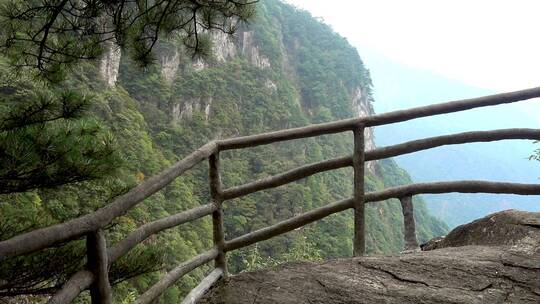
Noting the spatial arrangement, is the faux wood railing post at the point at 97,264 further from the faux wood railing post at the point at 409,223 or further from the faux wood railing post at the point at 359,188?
the faux wood railing post at the point at 409,223

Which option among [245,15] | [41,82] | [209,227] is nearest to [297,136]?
[245,15]

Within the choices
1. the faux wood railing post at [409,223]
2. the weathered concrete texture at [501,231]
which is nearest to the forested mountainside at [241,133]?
the faux wood railing post at [409,223]

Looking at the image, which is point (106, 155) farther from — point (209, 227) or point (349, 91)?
point (349, 91)

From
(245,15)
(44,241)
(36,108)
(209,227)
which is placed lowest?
(209,227)

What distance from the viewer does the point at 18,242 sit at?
110 centimetres

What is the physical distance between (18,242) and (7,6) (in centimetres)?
181

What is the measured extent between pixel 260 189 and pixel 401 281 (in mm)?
797

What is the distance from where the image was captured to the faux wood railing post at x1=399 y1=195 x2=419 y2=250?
9.08ft

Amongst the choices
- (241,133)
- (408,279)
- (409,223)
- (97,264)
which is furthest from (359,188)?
(241,133)

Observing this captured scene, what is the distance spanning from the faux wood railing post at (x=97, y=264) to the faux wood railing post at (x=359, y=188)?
1.48 metres

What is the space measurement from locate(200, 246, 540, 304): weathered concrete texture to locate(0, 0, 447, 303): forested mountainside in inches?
32.9

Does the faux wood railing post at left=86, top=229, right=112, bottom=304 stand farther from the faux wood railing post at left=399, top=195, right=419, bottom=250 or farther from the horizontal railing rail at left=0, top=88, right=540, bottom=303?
the faux wood railing post at left=399, top=195, right=419, bottom=250

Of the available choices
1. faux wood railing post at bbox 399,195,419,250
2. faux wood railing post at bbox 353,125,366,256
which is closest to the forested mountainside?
faux wood railing post at bbox 353,125,366,256

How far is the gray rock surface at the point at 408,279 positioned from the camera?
6.05ft
